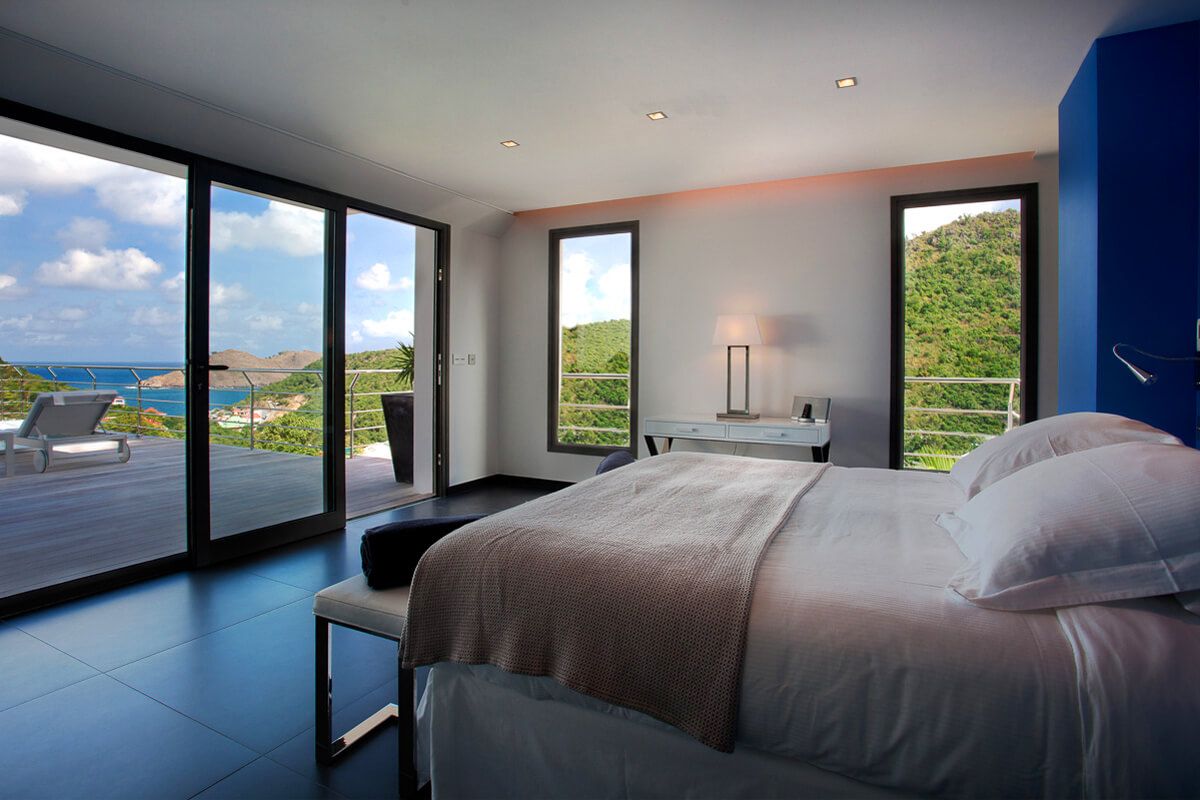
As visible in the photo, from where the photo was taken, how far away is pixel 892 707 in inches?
41.3

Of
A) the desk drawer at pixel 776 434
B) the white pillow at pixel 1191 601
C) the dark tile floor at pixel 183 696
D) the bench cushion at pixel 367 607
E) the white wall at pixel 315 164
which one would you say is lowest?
the dark tile floor at pixel 183 696

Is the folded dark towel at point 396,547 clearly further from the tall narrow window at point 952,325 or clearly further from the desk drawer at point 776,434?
the tall narrow window at point 952,325

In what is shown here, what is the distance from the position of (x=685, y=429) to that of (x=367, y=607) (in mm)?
3117

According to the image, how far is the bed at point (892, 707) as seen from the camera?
0.96 metres

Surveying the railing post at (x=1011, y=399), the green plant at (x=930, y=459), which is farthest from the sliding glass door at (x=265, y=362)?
the railing post at (x=1011, y=399)

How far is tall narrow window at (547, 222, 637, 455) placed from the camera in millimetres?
5363

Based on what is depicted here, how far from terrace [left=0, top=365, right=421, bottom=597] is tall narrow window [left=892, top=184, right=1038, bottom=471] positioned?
403 centimetres

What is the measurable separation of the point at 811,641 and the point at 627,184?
13.3 ft

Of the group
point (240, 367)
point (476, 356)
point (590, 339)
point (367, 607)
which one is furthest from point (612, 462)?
point (476, 356)

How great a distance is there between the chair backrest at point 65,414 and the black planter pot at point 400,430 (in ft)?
7.23

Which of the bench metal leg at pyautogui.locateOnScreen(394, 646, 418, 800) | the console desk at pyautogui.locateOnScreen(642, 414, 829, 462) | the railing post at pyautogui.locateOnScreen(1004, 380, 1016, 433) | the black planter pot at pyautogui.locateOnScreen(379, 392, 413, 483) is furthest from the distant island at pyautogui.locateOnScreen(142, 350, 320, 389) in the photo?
the railing post at pyautogui.locateOnScreen(1004, 380, 1016, 433)

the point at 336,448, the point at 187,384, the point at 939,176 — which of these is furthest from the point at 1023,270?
the point at 187,384

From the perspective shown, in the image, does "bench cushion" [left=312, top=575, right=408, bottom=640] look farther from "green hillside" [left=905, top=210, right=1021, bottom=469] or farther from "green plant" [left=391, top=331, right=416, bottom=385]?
"green plant" [left=391, top=331, right=416, bottom=385]

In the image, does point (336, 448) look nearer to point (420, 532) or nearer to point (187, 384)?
point (187, 384)
